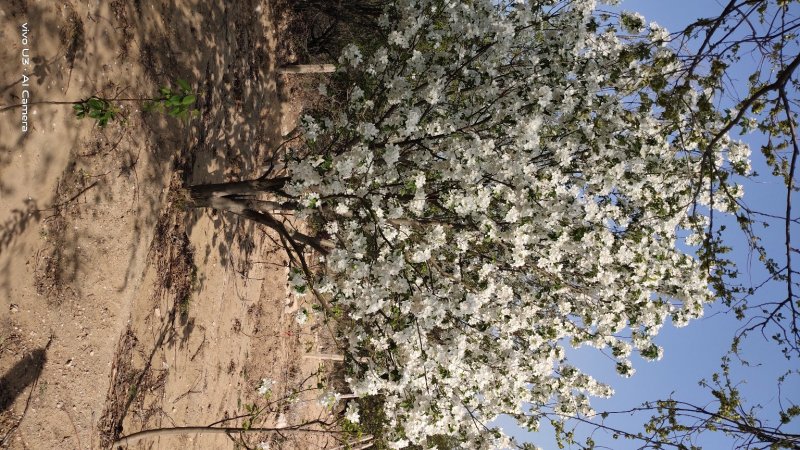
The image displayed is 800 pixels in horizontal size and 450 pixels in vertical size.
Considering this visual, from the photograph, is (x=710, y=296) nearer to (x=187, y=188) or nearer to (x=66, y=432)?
(x=187, y=188)

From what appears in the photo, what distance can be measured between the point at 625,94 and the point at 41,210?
341 inches

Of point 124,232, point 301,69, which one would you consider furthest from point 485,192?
point 301,69

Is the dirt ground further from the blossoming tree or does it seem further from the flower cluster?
the flower cluster

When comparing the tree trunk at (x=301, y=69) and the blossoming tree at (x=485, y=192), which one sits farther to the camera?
the tree trunk at (x=301, y=69)

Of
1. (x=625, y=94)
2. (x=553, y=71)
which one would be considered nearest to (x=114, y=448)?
(x=553, y=71)

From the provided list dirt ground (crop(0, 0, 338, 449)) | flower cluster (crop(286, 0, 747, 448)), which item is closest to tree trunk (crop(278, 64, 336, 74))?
dirt ground (crop(0, 0, 338, 449))

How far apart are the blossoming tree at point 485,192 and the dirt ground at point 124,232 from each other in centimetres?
163

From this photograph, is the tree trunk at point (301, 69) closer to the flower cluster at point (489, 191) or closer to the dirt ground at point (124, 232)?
the dirt ground at point (124, 232)

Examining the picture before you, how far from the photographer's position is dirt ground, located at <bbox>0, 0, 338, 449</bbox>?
6746 millimetres

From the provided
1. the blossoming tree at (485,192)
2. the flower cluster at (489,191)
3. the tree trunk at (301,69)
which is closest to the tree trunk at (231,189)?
the blossoming tree at (485,192)

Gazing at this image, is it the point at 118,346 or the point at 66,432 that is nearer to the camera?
the point at 66,432

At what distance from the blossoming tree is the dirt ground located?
163 centimetres

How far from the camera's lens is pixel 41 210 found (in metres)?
6.95

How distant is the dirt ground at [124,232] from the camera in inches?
266
